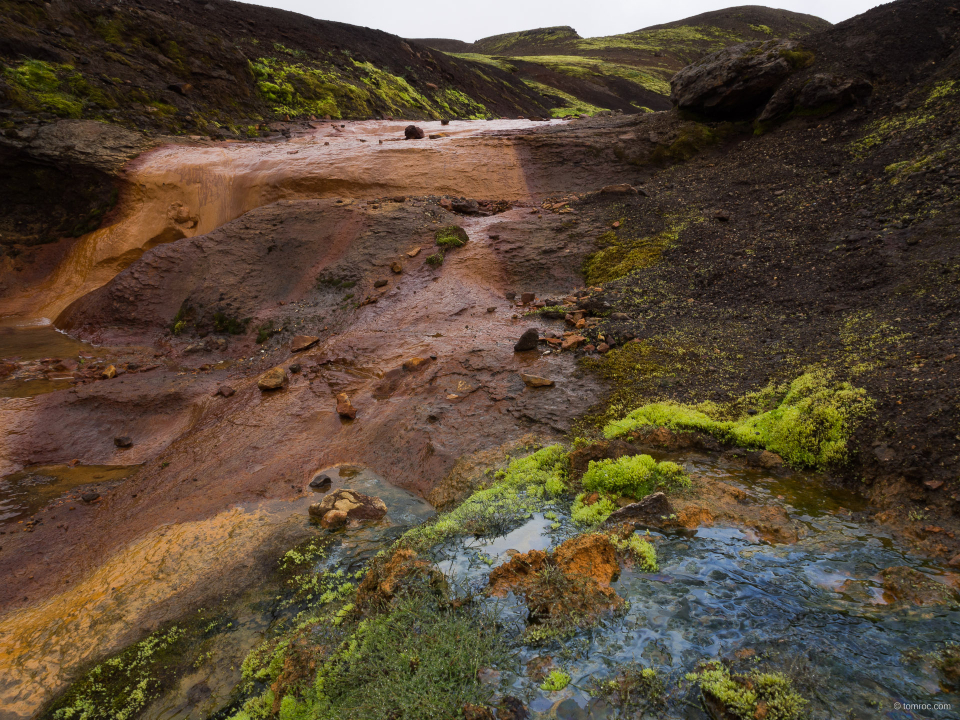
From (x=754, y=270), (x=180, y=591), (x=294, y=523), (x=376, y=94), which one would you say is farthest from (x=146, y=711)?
(x=376, y=94)

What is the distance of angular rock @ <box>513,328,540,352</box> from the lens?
25.0 ft

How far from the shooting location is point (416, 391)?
7414mm

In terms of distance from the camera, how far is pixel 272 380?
8148mm

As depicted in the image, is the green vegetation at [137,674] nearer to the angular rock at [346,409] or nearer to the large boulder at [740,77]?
the angular rock at [346,409]

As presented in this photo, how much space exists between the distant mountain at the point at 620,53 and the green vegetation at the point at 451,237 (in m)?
33.0

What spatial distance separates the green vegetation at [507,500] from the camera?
15.5 feet

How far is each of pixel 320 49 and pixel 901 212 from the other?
102ft

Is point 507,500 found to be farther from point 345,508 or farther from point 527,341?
point 527,341

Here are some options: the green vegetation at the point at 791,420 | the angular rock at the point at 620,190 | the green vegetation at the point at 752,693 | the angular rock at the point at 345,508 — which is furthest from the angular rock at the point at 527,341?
the angular rock at the point at 620,190

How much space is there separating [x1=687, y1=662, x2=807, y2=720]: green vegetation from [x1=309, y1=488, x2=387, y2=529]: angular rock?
340cm

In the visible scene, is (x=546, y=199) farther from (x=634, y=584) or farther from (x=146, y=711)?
(x=146, y=711)

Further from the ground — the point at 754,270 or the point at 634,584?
the point at 754,270

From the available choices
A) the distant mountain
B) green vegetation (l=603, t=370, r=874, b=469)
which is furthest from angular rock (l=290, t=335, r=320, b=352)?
the distant mountain

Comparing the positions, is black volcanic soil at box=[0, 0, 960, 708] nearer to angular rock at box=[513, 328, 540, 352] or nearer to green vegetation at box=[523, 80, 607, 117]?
angular rock at box=[513, 328, 540, 352]
